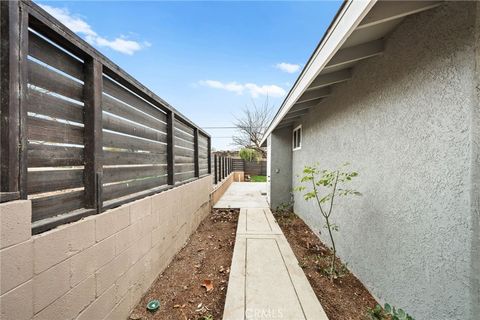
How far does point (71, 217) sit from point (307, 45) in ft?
56.9

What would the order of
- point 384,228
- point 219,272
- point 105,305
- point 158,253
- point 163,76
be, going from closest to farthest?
point 105,305, point 384,228, point 158,253, point 219,272, point 163,76

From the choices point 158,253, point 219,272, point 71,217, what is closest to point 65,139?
point 71,217

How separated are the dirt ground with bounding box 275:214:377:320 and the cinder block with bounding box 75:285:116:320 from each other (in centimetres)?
213

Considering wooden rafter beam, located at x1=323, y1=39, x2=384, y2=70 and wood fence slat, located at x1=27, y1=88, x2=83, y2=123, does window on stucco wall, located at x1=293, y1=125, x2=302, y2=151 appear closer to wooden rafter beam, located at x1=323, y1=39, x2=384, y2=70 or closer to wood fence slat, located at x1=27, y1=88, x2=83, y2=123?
wooden rafter beam, located at x1=323, y1=39, x2=384, y2=70

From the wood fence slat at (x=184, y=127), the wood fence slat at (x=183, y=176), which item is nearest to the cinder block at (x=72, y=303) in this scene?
the wood fence slat at (x=183, y=176)

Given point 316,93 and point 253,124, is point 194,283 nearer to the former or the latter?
point 316,93

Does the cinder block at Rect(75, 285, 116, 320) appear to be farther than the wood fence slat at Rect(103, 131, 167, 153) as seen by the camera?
No

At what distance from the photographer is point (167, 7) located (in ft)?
21.2

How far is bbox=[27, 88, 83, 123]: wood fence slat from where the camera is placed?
130 cm

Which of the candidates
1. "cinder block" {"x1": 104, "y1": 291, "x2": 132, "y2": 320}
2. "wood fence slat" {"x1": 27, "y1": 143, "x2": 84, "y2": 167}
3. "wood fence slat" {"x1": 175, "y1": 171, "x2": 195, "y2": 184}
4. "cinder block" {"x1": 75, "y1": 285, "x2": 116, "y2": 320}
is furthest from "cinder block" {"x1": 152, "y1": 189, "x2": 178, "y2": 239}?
"wood fence slat" {"x1": 27, "y1": 143, "x2": 84, "y2": 167}

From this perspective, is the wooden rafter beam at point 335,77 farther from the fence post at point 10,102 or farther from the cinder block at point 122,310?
the cinder block at point 122,310

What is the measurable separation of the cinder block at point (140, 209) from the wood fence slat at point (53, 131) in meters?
0.89

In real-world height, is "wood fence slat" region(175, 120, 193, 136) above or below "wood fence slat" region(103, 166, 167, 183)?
above

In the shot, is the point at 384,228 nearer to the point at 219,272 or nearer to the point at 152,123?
the point at 219,272
